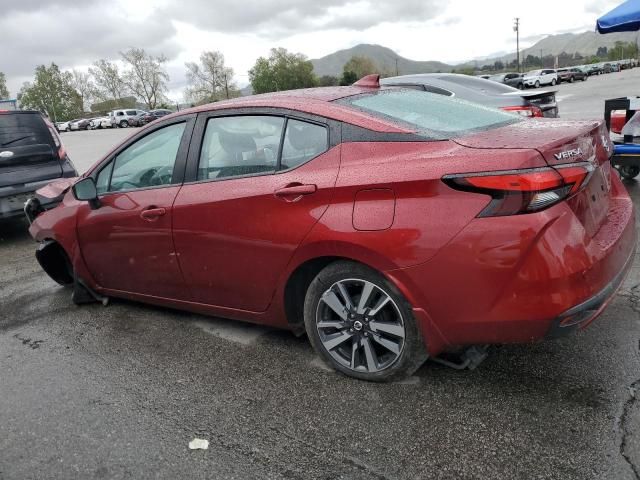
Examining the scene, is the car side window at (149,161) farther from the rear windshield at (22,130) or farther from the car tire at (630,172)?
the car tire at (630,172)

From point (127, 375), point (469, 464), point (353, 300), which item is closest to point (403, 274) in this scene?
point (353, 300)

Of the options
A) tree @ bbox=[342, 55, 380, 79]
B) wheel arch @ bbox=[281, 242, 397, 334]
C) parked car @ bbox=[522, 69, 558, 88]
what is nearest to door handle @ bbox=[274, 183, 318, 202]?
wheel arch @ bbox=[281, 242, 397, 334]

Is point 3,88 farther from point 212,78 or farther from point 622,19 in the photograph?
point 622,19

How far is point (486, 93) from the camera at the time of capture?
7449 millimetres

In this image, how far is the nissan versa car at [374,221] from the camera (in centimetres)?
230

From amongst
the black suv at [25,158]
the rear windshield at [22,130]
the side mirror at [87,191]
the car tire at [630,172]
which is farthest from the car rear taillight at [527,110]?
the rear windshield at [22,130]

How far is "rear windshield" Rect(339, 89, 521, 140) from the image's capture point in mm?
2787

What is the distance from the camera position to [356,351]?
2.88 meters

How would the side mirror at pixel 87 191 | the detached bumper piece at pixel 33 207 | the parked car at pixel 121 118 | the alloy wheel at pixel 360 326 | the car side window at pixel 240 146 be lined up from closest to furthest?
1. the alloy wheel at pixel 360 326
2. the car side window at pixel 240 146
3. the side mirror at pixel 87 191
4. the detached bumper piece at pixel 33 207
5. the parked car at pixel 121 118

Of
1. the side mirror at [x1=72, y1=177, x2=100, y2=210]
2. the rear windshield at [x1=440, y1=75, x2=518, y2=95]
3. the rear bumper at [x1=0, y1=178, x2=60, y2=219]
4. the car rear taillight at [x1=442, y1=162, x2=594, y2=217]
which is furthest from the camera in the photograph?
the rear windshield at [x1=440, y1=75, x2=518, y2=95]

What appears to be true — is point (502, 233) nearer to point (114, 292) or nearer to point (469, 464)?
point (469, 464)

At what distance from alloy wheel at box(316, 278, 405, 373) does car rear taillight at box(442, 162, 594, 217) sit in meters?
0.68

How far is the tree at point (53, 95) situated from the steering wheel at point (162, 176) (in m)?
108

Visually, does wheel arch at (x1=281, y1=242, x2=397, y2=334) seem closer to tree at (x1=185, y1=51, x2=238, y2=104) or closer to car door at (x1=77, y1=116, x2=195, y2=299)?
car door at (x1=77, y1=116, x2=195, y2=299)
